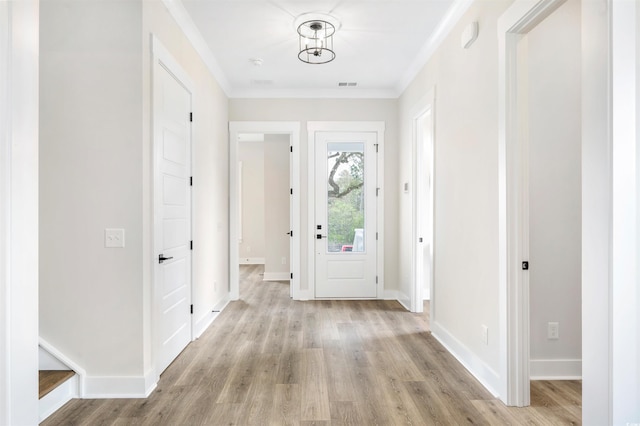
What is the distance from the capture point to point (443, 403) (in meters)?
2.36

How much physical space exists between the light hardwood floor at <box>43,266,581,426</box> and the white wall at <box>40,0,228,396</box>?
0.33 m

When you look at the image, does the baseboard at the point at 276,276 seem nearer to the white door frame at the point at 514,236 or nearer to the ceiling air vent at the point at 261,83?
the ceiling air vent at the point at 261,83

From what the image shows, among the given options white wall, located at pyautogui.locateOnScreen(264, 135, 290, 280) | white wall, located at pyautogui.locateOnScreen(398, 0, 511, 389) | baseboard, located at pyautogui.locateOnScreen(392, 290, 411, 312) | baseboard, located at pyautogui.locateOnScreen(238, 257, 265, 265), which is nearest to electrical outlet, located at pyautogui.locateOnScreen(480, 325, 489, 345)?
white wall, located at pyautogui.locateOnScreen(398, 0, 511, 389)

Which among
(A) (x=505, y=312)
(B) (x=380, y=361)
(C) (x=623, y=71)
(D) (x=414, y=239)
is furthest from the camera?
(D) (x=414, y=239)

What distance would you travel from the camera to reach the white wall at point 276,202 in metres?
6.73

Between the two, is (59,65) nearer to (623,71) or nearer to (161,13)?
(161,13)

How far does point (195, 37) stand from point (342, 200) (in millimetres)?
2724

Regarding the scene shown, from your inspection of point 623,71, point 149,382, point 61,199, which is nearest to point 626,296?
point 623,71

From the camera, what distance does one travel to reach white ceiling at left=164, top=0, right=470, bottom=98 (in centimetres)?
305

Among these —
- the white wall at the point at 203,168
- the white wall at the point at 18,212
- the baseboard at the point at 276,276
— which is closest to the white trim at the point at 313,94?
the white wall at the point at 203,168

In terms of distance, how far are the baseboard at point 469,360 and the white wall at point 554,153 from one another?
558 millimetres

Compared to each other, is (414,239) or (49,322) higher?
(414,239)

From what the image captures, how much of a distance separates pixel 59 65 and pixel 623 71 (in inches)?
119

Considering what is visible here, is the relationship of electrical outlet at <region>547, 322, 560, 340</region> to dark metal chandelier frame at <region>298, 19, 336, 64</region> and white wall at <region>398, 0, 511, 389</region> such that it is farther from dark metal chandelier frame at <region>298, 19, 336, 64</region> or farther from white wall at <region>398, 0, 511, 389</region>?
dark metal chandelier frame at <region>298, 19, 336, 64</region>
